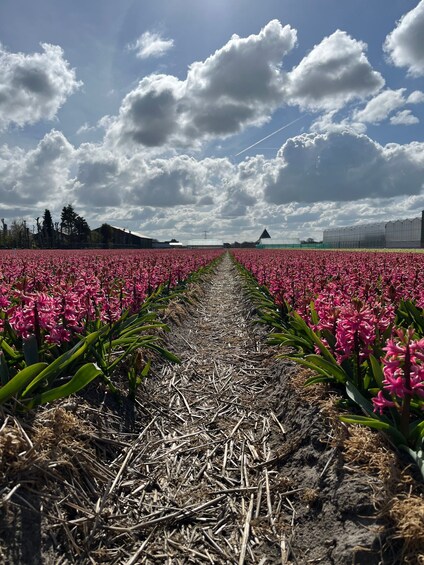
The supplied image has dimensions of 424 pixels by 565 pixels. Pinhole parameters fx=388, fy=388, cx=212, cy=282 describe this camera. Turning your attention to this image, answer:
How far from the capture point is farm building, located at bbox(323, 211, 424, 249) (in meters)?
64.1

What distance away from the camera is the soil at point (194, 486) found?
245 cm

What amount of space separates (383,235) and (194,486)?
8054cm

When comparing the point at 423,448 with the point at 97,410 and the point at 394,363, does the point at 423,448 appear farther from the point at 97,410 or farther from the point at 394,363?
the point at 97,410

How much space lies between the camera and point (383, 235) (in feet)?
249

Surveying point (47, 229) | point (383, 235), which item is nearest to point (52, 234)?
point (47, 229)

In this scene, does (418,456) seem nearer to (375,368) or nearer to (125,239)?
(375,368)

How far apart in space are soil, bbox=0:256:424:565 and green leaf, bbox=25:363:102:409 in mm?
133

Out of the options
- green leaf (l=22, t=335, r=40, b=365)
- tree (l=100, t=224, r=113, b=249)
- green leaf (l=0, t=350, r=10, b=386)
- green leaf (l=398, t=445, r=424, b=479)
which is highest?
tree (l=100, t=224, r=113, b=249)

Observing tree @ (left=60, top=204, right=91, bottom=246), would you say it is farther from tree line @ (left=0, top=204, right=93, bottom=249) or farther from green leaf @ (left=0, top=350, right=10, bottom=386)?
green leaf @ (left=0, top=350, right=10, bottom=386)

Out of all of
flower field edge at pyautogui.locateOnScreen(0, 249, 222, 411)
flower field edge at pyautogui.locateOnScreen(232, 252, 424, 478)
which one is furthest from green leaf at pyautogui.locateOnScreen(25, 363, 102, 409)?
flower field edge at pyautogui.locateOnScreen(232, 252, 424, 478)

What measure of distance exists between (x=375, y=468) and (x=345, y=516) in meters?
0.39

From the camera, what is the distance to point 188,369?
6.48 meters

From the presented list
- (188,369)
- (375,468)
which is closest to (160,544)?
(375,468)

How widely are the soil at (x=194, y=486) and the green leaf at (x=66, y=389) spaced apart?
0.13 meters
